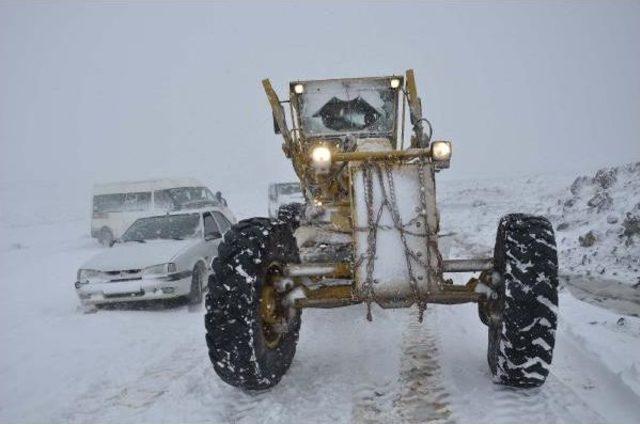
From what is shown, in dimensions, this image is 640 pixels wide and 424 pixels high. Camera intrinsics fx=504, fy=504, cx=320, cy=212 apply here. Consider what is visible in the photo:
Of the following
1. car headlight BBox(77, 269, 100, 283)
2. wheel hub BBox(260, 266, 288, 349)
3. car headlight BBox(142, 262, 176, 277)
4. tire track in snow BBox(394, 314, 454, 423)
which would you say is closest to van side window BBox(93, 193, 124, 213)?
car headlight BBox(77, 269, 100, 283)

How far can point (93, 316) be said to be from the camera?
714 cm

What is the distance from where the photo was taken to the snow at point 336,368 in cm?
363

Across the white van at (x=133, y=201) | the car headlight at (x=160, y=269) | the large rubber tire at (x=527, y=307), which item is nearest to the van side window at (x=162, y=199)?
the white van at (x=133, y=201)

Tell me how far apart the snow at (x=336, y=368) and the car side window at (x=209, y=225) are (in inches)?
62.5

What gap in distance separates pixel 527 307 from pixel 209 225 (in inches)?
257

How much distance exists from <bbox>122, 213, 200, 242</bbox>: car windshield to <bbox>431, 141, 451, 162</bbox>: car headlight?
5.59 metres

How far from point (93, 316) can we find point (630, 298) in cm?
734

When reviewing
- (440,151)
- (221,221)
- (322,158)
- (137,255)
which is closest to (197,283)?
(137,255)

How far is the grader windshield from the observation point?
7500 mm

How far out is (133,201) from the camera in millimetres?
17359

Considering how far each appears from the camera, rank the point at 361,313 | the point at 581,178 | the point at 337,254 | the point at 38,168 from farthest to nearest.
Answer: the point at 38,168
the point at 581,178
the point at 361,313
the point at 337,254

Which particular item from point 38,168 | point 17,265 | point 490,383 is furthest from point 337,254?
point 38,168

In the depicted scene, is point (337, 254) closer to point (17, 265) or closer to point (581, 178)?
point (17, 265)

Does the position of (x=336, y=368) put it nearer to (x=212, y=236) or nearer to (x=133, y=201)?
(x=212, y=236)
